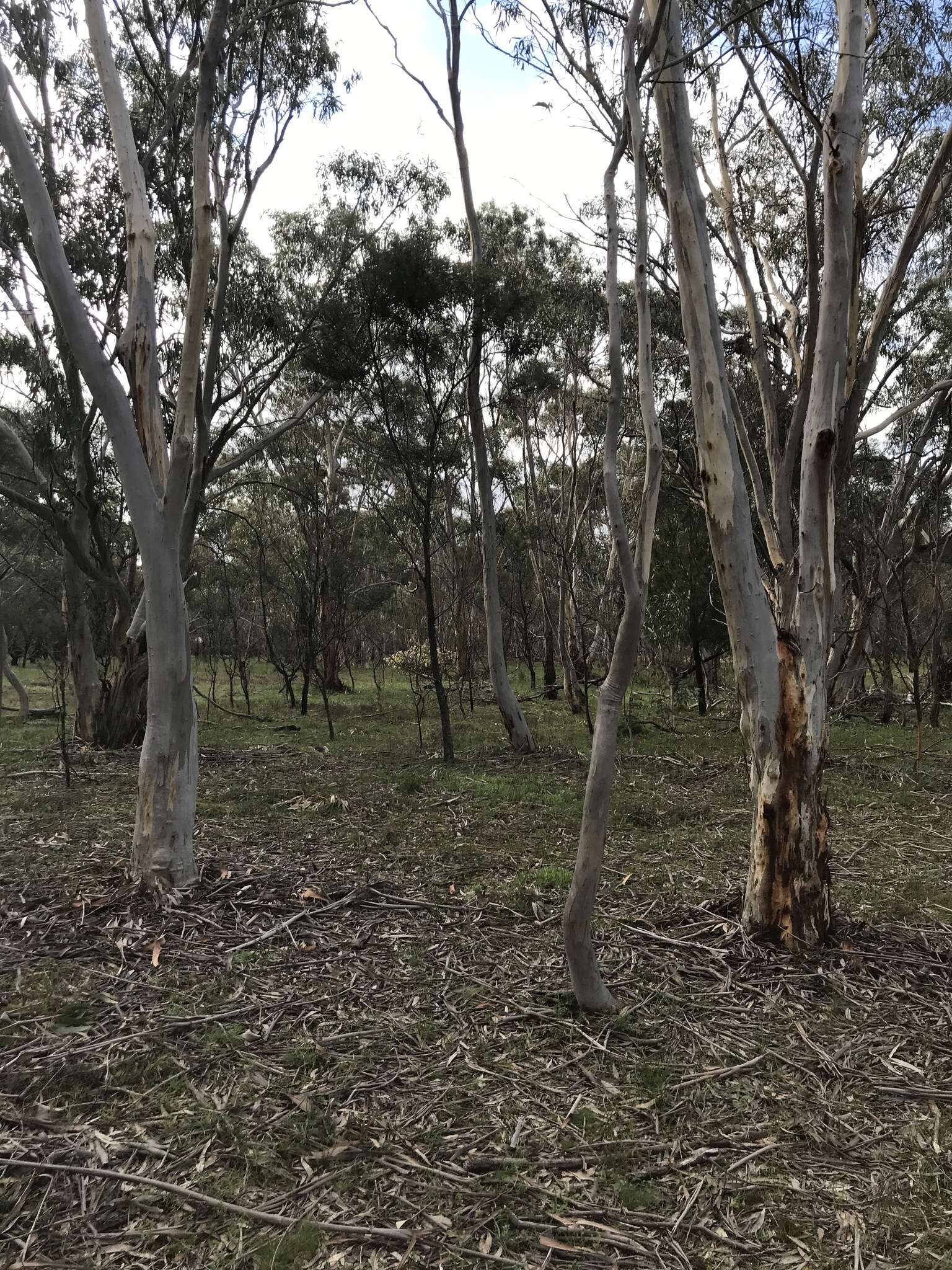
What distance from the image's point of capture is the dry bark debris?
2.16 metres

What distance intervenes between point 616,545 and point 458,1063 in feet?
6.20

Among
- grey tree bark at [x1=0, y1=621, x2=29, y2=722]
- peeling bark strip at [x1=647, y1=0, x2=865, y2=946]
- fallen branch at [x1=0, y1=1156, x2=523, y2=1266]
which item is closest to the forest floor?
fallen branch at [x1=0, y1=1156, x2=523, y2=1266]

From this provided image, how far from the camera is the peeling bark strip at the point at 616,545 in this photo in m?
2.85

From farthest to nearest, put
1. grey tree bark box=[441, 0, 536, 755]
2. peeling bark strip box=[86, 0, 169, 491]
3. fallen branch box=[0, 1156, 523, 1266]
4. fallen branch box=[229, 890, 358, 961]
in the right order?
1. grey tree bark box=[441, 0, 536, 755]
2. peeling bark strip box=[86, 0, 169, 491]
3. fallen branch box=[229, 890, 358, 961]
4. fallen branch box=[0, 1156, 523, 1266]

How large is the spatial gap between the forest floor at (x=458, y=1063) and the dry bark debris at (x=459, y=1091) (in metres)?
0.01

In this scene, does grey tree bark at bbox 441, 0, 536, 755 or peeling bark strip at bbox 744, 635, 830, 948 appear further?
grey tree bark at bbox 441, 0, 536, 755

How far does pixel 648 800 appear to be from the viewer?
24.8 feet

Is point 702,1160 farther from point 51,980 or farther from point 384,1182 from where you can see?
point 51,980

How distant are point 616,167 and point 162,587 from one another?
9.59 feet

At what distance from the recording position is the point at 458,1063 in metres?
3.00

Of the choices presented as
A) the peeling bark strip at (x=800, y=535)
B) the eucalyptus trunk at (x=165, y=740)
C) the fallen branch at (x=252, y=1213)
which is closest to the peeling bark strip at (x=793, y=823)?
the peeling bark strip at (x=800, y=535)

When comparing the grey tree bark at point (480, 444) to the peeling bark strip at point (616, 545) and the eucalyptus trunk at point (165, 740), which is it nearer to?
the eucalyptus trunk at point (165, 740)

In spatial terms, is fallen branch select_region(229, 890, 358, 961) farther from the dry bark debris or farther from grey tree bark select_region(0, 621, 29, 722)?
grey tree bark select_region(0, 621, 29, 722)

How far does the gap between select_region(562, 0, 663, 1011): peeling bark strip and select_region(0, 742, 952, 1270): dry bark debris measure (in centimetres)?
57
